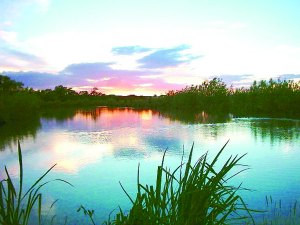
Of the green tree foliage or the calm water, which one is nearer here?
the calm water

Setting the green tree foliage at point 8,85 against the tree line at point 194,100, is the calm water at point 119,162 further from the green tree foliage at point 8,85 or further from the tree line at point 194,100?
the green tree foliage at point 8,85

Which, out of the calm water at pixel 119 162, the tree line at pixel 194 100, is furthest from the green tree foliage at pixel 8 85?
the calm water at pixel 119 162

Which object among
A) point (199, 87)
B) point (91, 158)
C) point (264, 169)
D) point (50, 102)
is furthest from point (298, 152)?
point (50, 102)

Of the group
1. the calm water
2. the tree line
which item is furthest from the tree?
the calm water

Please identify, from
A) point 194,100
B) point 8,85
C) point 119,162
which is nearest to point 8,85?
point 8,85

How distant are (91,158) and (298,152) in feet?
28.3

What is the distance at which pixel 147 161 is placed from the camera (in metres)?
12.0

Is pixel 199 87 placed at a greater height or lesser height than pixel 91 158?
greater

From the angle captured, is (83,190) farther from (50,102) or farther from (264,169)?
(50,102)

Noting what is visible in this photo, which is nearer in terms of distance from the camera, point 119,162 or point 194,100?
point 119,162

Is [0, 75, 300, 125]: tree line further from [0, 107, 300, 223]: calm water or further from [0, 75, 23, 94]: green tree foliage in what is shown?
[0, 107, 300, 223]: calm water

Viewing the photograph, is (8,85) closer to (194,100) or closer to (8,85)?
(8,85)

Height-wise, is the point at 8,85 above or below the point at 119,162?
above

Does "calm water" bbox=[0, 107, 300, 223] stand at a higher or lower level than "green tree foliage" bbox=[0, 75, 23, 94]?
lower
